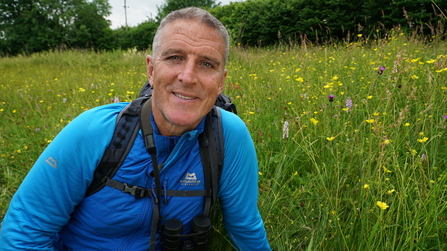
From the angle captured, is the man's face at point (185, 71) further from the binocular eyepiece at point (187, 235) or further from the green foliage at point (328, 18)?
the green foliage at point (328, 18)

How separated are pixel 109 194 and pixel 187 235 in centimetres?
41

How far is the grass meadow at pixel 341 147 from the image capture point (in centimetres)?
137

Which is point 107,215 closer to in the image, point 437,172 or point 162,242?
point 162,242

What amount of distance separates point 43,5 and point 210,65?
4078cm

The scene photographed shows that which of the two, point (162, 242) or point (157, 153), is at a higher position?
point (157, 153)

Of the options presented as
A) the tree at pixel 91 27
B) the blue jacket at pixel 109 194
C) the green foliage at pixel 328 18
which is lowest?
the blue jacket at pixel 109 194

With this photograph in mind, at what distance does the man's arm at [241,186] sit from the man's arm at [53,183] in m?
0.60

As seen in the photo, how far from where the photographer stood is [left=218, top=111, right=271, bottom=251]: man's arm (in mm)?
1506

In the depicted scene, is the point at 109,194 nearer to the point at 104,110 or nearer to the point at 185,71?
the point at 104,110

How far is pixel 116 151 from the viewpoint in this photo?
128cm

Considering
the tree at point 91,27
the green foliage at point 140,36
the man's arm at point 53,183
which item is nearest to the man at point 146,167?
the man's arm at point 53,183

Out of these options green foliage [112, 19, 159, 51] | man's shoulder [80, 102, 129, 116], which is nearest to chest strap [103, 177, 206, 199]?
man's shoulder [80, 102, 129, 116]

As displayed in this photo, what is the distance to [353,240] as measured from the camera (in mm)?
1369

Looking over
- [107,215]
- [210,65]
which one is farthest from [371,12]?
[107,215]
